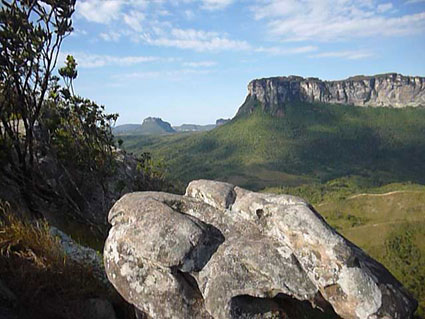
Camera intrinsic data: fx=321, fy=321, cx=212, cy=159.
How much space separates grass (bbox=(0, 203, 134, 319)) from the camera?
478 cm

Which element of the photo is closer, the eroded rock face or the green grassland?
the eroded rock face

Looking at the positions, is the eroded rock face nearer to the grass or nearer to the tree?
the grass

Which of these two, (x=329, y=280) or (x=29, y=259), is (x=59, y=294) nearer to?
(x=29, y=259)

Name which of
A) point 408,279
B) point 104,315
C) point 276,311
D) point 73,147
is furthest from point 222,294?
point 408,279

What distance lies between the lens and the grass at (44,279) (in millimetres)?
4777

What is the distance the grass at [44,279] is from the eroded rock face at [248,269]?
19.0 inches

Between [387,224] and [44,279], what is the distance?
111 meters

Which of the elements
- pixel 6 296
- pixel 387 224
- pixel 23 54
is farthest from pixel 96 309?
pixel 387 224

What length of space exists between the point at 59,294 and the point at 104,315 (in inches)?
30.8

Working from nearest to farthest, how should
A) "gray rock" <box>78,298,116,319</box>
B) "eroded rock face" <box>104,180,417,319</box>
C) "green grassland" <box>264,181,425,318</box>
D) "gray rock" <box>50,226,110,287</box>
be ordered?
"eroded rock face" <box>104,180,417,319</box> → "gray rock" <box>78,298,116,319</box> → "gray rock" <box>50,226,110,287</box> → "green grassland" <box>264,181,425,318</box>

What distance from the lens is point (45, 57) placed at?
980cm

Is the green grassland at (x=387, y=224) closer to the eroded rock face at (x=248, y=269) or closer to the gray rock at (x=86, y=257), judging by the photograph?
the eroded rock face at (x=248, y=269)

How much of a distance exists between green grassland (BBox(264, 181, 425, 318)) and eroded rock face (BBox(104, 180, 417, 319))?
5761 centimetres

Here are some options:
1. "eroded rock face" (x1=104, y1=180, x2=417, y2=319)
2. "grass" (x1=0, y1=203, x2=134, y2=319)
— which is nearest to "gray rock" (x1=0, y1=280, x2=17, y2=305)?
"grass" (x1=0, y1=203, x2=134, y2=319)
